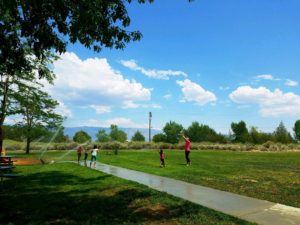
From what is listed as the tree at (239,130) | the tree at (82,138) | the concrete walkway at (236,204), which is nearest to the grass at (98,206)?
the concrete walkway at (236,204)

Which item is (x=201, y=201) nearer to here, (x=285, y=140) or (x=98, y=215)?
(x=98, y=215)

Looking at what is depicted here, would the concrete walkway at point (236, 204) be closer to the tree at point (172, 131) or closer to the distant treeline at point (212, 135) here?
the distant treeline at point (212, 135)

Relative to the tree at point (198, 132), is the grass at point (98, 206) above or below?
below

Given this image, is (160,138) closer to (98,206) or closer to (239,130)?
(239,130)

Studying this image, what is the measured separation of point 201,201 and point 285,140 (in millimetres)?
65536

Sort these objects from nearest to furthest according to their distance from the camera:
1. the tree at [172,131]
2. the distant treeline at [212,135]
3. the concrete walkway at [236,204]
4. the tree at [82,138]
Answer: the concrete walkway at [236,204]
the tree at [82,138]
the distant treeline at [212,135]
the tree at [172,131]

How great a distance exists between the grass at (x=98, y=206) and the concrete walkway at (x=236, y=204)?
467 millimetres

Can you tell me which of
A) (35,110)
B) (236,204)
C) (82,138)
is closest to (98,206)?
(236,204)

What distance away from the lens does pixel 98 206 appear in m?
8.54

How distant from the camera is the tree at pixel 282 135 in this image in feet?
229

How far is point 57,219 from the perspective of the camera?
24.6 ft

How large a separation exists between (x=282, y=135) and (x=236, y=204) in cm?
6954

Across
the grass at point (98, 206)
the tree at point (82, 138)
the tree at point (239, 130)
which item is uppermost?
the tree at point (239, 130)

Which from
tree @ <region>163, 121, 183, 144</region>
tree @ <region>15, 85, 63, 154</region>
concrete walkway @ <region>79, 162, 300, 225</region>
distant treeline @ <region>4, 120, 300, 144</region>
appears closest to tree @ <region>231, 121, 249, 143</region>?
distant treeline @ <region>4, 120, 300, 144</region>
